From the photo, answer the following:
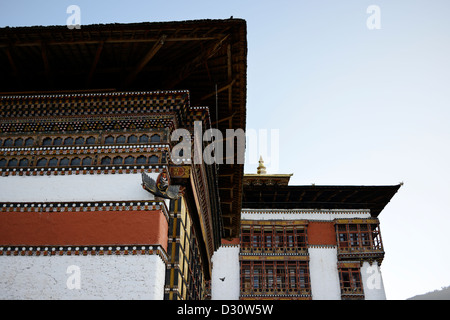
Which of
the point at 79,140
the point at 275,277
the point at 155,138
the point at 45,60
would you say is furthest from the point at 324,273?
the point at 45,60

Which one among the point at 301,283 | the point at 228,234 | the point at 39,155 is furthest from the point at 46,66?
the point at 301,283

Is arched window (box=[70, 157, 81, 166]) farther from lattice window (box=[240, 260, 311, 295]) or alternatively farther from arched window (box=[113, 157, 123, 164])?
lattice window (box=[240, 260, 311, 295])

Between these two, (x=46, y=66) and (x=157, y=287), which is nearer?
(x=157, y=287)

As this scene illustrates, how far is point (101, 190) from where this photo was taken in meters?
8.52

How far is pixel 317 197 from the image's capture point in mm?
26984

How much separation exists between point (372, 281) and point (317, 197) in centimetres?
590

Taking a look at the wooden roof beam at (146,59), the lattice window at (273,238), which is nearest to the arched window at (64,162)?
the wooden roof beam at (146,59)

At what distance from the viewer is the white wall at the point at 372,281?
24797 mm

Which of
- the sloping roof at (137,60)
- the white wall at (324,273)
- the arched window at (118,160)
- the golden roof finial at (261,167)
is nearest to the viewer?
the sloping roof at (137,60)

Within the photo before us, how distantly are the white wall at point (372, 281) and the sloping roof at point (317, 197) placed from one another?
12.9 feet

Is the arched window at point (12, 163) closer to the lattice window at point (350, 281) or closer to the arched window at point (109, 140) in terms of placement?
the arched window at point (109, 140)

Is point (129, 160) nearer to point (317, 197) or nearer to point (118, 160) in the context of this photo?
point (118, 160)
